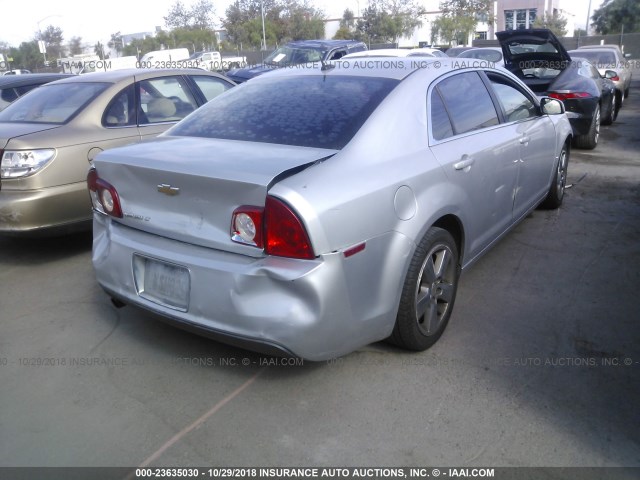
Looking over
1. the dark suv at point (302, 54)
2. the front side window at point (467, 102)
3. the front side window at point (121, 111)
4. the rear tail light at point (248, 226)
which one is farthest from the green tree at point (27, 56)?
the rear tail light at point (248, 226)

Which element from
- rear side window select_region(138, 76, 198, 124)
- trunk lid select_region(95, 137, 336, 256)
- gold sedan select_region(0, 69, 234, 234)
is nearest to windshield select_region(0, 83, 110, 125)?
gold sedan select_region(0, 69, 234, 234)

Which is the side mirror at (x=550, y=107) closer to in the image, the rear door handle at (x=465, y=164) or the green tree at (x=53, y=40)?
the rear door handle at (x=465, y=164)

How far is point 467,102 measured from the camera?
3.97 m

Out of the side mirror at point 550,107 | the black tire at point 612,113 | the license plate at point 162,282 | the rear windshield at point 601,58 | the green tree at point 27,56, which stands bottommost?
the black tire at point 612,113

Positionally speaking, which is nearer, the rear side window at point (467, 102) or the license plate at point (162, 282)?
the license plate at point (162, 282)

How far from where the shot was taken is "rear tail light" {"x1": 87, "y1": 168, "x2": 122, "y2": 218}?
3256 mm

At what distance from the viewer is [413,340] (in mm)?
3266

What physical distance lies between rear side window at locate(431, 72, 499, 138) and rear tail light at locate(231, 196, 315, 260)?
1.40 meters

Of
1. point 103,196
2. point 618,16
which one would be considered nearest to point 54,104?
point 103,196

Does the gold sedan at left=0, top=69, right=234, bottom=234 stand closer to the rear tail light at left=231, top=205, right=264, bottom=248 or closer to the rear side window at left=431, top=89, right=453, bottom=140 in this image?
the rear tail light at left=231, top=205, right=264, bottom=248

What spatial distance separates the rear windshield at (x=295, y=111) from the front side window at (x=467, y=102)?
0.52 m

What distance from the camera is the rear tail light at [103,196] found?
3.26m

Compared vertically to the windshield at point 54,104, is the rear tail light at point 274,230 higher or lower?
lower

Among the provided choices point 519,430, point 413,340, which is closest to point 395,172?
point 413,340
